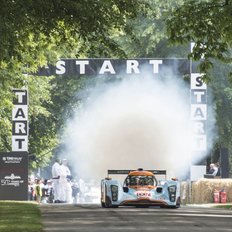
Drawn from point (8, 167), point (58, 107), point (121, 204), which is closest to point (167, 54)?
point (58, 107)

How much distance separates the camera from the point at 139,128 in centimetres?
5550

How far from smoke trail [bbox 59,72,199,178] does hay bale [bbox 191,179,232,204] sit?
5.46 m

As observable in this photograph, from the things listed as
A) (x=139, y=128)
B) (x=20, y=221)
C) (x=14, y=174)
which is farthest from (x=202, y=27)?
(x=139, y=128)

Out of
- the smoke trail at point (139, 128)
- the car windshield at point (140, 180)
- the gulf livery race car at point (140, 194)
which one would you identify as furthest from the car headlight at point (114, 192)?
the smoke trail at point (139, 128)

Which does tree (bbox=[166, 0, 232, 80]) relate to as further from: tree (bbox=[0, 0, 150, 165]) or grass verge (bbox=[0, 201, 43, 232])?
grass verge (bbox=[0, 201, 43, 232])

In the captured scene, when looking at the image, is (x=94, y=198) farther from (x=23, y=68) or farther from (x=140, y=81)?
(x=23, y=68)

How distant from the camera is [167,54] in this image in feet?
198

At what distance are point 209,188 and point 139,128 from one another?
1075 cm

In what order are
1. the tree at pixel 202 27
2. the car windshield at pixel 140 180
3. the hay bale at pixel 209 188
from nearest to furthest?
the tree at pixel 202 27 → the car windshield at pixel 140 180 → the hay bale at pixel 209 188

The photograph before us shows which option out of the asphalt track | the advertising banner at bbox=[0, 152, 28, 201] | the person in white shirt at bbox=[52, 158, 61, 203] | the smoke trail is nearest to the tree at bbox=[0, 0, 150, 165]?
the asphalt track

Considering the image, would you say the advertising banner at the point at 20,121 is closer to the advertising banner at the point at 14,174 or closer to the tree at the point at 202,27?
the advertising banner at the point at 14,174

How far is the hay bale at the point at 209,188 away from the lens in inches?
1780

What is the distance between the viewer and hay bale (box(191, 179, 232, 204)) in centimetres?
4522

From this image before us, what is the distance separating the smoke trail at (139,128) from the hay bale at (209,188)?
5.46m
